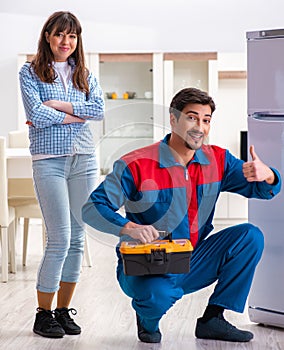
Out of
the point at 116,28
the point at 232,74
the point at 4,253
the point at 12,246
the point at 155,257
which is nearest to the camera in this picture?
the point at 155,257

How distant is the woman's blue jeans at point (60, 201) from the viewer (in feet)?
9.52

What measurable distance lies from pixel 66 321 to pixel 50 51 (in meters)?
1.03

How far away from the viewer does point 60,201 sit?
290cm

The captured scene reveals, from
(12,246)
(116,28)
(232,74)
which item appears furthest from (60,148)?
(116,28)

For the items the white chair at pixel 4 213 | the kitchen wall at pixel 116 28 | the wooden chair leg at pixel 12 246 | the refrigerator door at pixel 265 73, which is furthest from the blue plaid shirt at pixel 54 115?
the kitchen wall at pixel 116 28

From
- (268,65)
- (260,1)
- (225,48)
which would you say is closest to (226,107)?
(225,48)

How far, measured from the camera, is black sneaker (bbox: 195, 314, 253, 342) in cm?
286

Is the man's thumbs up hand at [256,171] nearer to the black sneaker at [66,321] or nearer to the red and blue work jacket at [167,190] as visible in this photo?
the red and blue work jacket at [167,190]

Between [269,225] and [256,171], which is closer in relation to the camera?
[256,171]

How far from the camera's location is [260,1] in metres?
6.51

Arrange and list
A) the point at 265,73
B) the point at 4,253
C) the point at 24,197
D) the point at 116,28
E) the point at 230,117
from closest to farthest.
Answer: the point at 265,73
the point at 4,253
the point at 24,197
the point at 230,117
the point at 116,28

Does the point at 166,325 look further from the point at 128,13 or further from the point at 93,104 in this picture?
the point at 128,13

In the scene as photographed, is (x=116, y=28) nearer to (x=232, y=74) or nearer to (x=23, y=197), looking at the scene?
(x=232, y=74)

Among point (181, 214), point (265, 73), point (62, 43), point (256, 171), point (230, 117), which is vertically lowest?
point (181, 214)
